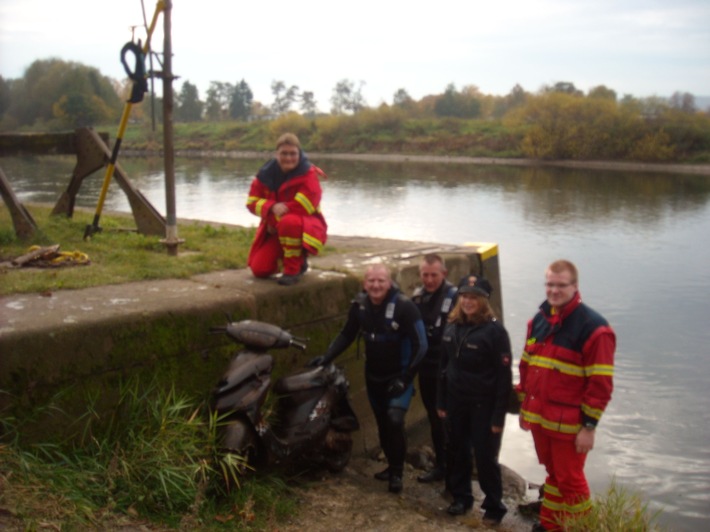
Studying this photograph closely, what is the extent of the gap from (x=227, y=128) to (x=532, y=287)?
65.9m

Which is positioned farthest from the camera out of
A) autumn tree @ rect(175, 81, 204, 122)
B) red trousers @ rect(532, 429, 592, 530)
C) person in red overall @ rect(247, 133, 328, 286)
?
autumn tree @ rect(175, 81, 204, 122)

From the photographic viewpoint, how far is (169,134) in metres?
6.84

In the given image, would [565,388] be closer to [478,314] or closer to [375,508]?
[478,314]

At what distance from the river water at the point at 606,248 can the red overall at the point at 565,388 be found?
2.16 metres

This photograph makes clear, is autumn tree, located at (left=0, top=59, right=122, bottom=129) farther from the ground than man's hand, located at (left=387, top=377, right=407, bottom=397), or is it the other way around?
autumn tree, located at (left=0, top=59, right=122, bottom=129)

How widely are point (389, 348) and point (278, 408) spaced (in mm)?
790

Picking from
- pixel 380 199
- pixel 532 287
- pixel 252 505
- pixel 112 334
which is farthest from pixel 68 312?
pixel 380 199

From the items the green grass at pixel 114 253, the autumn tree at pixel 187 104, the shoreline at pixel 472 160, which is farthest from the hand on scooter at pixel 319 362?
the autumn tree at pixel 187 104

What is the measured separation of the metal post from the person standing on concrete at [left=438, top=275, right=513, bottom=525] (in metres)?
3.10

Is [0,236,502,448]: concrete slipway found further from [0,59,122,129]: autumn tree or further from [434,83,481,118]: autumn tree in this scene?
[434,83,481,118]: autumn tree

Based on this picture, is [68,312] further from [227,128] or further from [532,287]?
[227,128]

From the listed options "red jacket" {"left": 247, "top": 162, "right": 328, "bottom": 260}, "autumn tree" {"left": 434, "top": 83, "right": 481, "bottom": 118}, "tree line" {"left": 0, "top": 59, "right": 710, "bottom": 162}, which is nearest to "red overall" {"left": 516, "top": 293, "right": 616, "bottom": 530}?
"red jacket" {"left": 247, "top": 162, "right": 328, "bottom": 260}

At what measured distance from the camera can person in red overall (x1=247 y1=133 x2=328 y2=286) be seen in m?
5.68

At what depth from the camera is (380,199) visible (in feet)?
96.3
